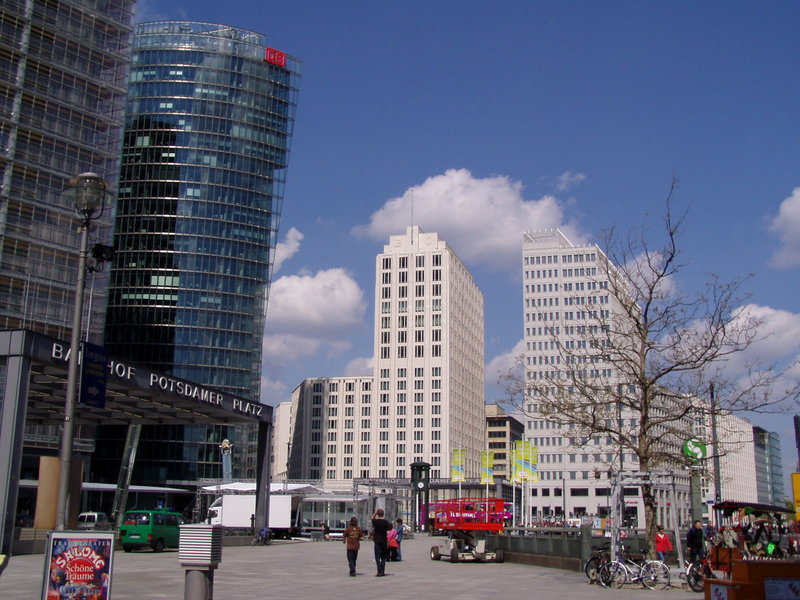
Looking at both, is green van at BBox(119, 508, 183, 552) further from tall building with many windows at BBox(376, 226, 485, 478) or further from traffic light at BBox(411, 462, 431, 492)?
tall building with many windows at BBox(376, 226, 485, 478)

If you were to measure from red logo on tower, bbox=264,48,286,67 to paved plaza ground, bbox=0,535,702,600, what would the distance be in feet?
329

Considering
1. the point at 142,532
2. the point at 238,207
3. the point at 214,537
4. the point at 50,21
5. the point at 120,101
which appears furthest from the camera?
the point at 238,207

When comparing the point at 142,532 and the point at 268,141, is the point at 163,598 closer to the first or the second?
the point at 142,532

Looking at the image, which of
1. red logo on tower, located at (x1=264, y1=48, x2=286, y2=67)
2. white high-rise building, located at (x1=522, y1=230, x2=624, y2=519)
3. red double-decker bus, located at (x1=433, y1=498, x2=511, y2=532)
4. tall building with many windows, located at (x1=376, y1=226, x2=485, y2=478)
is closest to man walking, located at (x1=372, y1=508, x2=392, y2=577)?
red double-decker bus, located at (x1=433, y1=498, x2=511, y2=532)

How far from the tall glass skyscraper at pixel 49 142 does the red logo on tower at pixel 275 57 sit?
146 ft

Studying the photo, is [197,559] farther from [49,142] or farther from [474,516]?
[49,142]

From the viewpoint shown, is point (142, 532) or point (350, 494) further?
point (350, 494)

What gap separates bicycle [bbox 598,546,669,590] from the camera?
21.2 metres

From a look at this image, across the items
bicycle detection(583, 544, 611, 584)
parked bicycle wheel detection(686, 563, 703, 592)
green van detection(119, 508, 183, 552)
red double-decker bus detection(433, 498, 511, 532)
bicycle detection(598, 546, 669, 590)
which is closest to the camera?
parked bicycle wheel detection(686, 563, 703, 592)

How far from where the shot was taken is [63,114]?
72.2m

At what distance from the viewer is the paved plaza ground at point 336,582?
1811 centimetres

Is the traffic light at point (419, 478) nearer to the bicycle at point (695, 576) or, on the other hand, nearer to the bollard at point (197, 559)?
the bicycle at point (695, 576)

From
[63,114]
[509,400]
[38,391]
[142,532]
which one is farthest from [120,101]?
[509,400]

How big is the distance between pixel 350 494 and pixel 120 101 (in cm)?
4184
